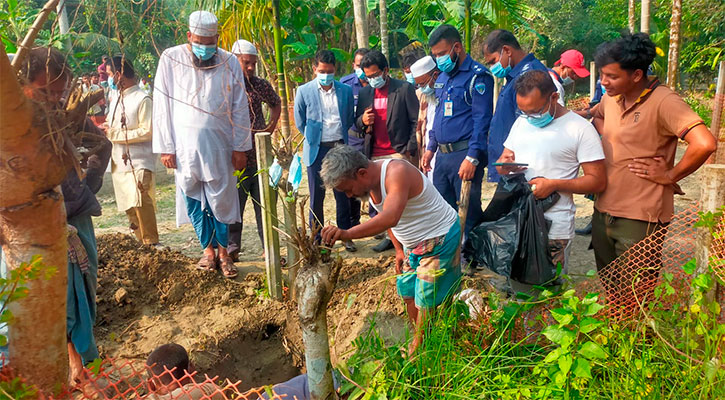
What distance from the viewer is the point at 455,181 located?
4.48 m

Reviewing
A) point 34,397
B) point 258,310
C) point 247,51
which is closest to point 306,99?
point 247,51

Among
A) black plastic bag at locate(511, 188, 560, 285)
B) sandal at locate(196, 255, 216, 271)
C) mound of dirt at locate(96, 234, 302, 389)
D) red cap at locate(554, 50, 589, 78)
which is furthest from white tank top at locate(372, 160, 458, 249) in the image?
red cap at locate(554, 50, 589, 78)

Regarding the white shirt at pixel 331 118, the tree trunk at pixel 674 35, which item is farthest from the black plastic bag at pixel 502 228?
the tree trunk at pixel 674 35

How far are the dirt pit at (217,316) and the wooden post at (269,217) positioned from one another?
0.19 metres

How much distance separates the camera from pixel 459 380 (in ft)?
7.41

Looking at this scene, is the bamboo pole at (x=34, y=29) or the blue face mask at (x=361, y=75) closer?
the bamboo pole at (x=34, y=29)

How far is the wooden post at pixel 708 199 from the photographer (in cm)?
231

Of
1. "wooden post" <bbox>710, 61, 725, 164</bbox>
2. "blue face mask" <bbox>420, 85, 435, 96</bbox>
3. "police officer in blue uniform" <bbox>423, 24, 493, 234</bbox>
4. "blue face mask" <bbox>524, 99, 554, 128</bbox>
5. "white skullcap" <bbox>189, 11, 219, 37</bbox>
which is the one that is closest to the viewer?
"blue face mask" <bbox>524, 99, 554, 128</bbox>

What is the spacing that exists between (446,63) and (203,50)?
195 centimetres

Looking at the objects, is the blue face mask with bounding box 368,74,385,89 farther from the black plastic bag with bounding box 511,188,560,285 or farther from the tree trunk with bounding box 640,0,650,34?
the tree trunk with bounding box 640,0,650,34

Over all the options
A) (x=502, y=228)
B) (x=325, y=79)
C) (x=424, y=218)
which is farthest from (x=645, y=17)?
(x=424, y=218)

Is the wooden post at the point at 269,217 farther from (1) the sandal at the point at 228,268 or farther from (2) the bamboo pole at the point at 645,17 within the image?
(2) the bamboo pole at the point at 645,17

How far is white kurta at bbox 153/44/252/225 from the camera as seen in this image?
4.25m

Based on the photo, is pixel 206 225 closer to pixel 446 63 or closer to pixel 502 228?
pixel 446 63
